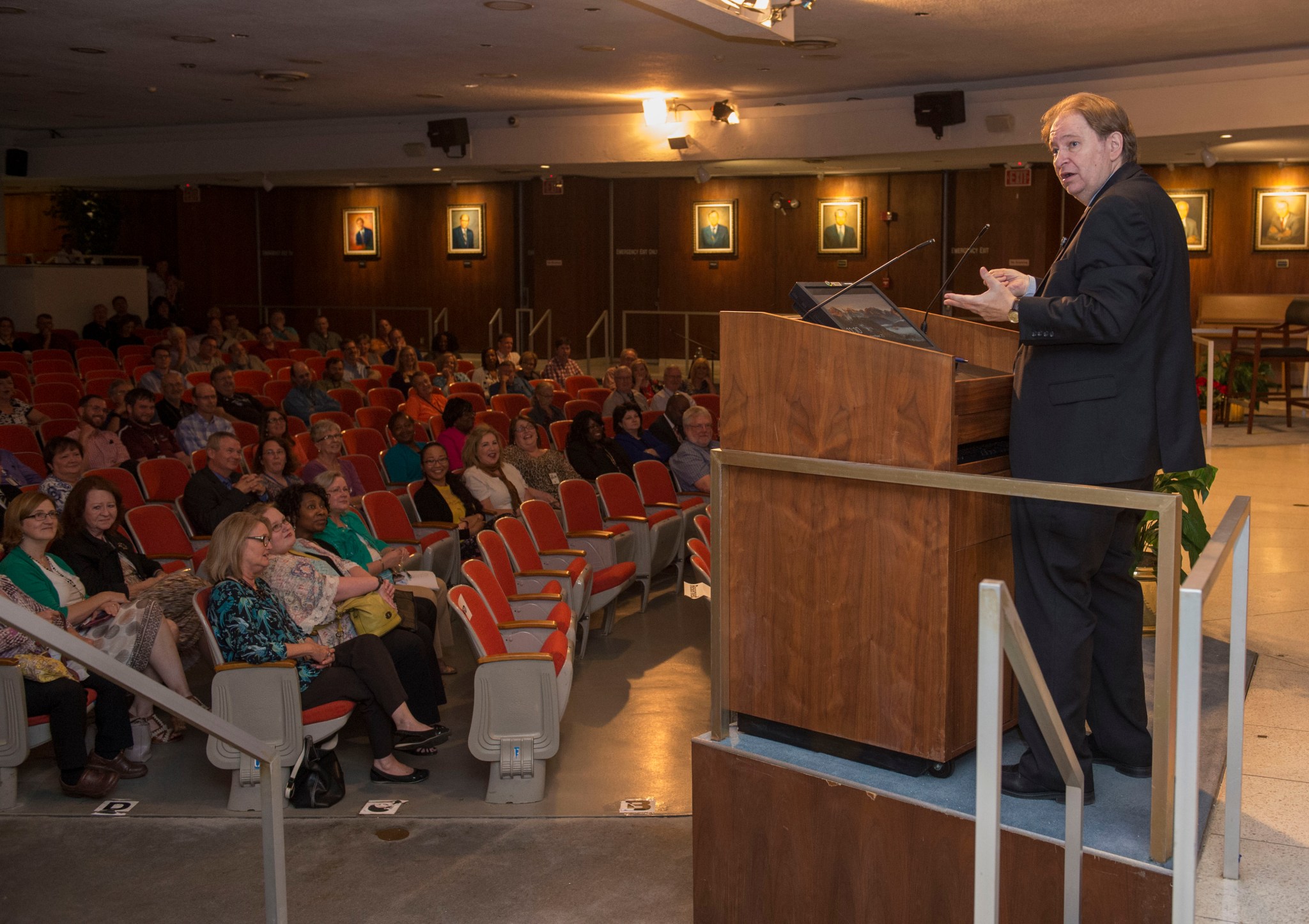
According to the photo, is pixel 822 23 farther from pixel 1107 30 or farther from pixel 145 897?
pixel 145 897

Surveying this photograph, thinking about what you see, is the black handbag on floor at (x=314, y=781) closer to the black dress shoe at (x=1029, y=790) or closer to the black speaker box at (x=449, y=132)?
the black dress shoe at (x=1029, y=790)

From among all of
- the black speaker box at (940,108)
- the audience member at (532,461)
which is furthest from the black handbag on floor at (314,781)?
the black speaker box at (940,108)

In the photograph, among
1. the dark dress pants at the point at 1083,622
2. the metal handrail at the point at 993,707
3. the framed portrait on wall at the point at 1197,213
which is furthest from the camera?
the framed portrait on wall at the point at 1197,213

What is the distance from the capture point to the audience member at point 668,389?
11.1 m

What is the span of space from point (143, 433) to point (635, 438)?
3385 mm

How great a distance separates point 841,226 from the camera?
17219 mm

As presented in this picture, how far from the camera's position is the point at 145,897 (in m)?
3.80

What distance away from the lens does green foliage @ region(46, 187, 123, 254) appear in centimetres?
1905

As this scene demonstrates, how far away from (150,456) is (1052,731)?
7.12m

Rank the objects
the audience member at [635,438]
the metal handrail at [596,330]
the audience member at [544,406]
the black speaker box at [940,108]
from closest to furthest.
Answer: the audience member at [635,438]
the audience member at [544,406]
the black speaker box at [940,108]
the metal handrail at [596,330]

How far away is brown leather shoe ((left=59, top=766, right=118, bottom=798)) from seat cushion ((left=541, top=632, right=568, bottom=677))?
1.68m

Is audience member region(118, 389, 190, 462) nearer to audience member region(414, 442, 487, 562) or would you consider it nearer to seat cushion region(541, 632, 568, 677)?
audience member region(414, 442, 487, 562)

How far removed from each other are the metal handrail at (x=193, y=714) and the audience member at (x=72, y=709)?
1808 millimetres

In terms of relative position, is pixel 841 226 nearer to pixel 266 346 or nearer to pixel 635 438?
pixel 266 346
